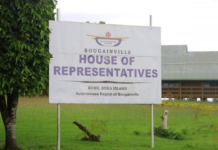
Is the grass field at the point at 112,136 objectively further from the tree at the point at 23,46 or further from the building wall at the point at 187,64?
the building wall at the point at 187,64

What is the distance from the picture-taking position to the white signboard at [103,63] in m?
9.56

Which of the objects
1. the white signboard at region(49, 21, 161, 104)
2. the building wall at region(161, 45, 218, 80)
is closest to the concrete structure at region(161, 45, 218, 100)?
the building wall at region(161, 45, 218, 80)

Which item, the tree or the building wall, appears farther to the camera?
the building wall

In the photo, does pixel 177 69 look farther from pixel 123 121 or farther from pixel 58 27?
pixel 58 27

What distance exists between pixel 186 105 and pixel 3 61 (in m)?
18.7

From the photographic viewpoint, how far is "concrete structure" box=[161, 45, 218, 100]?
31.0 metres

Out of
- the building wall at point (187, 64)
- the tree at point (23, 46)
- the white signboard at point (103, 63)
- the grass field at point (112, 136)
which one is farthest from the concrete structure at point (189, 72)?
the tree at point (23, 46)

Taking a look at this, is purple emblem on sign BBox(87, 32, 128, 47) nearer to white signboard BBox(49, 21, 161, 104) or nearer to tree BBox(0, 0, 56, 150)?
white signboard BBox(49, 21, 161, 104)

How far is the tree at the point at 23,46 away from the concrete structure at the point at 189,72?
2326 cm

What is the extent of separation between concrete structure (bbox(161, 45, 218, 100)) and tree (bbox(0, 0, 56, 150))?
23.3 m

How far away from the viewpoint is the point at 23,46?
841 centimetres

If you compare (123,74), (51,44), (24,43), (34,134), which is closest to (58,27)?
(51,44)

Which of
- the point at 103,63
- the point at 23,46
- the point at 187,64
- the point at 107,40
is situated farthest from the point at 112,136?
the point at 187,64

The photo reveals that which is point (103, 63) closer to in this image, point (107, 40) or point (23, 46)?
point (107, 40)
